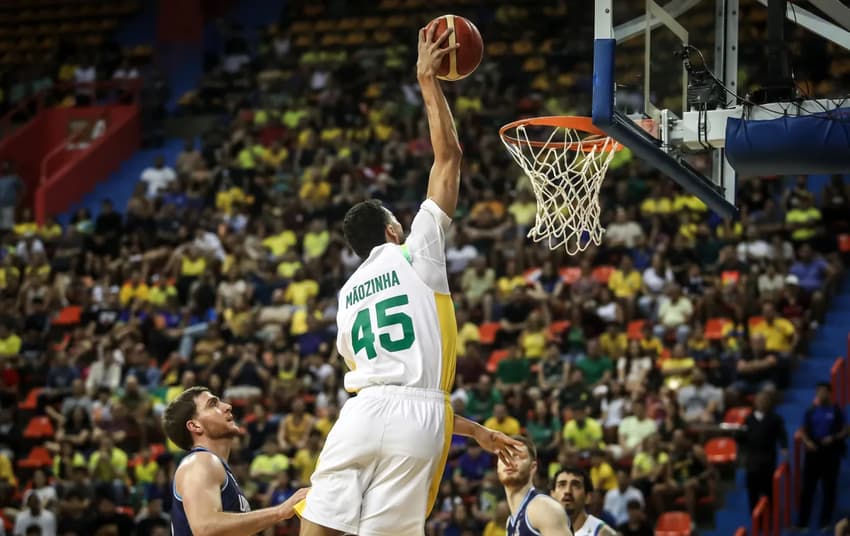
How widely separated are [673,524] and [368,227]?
A: 704 centimetres

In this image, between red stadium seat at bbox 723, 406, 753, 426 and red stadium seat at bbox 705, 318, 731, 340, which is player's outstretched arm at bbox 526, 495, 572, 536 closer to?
red stadium seat at bbox 723, 406, 753, 426

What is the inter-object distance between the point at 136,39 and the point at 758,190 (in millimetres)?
12252

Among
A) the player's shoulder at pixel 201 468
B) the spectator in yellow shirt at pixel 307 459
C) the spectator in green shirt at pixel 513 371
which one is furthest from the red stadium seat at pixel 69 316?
the player's shoulder at pixel 201 468

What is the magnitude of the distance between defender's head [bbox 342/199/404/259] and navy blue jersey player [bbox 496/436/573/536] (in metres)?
1.41

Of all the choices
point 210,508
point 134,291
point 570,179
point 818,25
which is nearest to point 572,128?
point 570,179

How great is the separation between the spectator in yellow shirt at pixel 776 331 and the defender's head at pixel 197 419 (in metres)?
8.04

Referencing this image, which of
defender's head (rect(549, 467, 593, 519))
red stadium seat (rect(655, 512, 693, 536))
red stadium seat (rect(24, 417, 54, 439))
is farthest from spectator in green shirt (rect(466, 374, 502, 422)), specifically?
defender's head (rect(549, 467, 593, 519))

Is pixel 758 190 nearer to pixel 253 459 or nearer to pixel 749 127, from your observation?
pixel 253 459

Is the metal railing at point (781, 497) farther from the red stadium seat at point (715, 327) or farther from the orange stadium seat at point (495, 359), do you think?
the orange stadium seat at point (495, 359)

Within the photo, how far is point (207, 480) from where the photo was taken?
5.82 meters

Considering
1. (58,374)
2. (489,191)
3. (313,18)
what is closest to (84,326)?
(58,374)

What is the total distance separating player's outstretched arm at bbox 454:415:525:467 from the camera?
219 inches

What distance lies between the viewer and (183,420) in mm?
6168

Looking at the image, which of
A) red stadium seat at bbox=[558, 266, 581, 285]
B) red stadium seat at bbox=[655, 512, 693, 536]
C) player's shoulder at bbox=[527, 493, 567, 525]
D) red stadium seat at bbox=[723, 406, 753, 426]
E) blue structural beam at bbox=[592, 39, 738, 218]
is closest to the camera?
player's shoulder at bbox=[527, 493, 567, 525]
